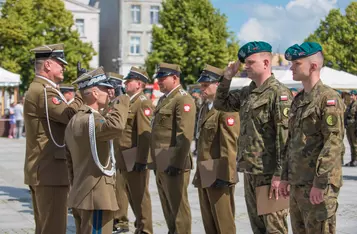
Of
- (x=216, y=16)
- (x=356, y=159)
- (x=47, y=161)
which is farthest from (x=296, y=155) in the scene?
(x=216, y=16)

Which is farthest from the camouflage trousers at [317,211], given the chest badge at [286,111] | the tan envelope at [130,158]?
the tan envelope at [130,158]

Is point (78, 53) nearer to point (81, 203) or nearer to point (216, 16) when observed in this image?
point (216, 16)

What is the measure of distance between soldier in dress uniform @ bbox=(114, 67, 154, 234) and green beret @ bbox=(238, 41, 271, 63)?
108 inches

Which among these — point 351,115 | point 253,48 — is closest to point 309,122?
point 253,48

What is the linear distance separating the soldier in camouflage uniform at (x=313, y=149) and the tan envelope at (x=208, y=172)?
161 centimetres

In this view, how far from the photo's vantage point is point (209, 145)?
683 centimetres

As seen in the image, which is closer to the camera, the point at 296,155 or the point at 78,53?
the point at 296,155

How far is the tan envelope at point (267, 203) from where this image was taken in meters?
5.36

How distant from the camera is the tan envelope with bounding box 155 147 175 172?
7238 mm

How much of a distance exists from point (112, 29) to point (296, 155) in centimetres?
6254

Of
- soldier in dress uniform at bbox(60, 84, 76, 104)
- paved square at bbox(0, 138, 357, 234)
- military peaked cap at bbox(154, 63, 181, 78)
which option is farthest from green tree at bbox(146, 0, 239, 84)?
military peaked cap at bbox(154, 63, 181, 78)

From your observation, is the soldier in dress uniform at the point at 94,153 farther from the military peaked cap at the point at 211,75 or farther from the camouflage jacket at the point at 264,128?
the military peaked cap at the point at 211,75

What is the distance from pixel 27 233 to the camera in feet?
27.0

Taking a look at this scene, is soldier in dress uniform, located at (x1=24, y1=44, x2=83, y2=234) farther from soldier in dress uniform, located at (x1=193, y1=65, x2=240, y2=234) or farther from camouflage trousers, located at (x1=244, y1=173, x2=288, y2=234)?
camouflage trousers, located at (x1=244, y1=173, x2=288, y2=234)
